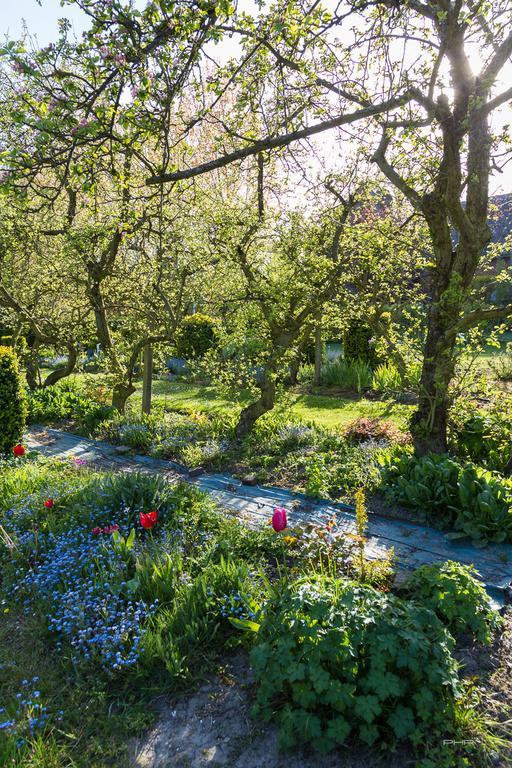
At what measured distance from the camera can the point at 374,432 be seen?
674cm

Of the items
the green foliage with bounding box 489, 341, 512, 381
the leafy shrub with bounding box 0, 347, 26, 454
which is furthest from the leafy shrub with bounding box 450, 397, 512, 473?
the leafy shrub with bounding box 0, 347, 26, 454

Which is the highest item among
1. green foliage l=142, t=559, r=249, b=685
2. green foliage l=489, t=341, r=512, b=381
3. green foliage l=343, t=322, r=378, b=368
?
green foliage l=343, t=322, r=378, b=368

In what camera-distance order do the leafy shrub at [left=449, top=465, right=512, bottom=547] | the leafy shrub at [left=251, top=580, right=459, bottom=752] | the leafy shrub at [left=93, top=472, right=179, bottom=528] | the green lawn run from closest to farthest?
the leafy shrub at [left=251, top=580, right=459, bottom=752]
the leafy shrub at [left=449, top=465, right=512, bottom=547]
the leafy shrub at [left=93, top=472, right=179, bottom=528]
the green lawn

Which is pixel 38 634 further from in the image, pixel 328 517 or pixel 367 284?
pixel 367 284

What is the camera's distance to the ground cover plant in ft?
7.47

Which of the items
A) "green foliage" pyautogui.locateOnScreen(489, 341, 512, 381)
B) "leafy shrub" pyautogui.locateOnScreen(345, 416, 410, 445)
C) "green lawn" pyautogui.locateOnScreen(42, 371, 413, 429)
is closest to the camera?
"leafy shrub" pyautogui.locateOnScreen(345, 416, 410, 445)

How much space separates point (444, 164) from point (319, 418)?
4.80 m

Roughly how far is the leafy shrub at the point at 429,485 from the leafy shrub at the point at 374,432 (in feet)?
4.64

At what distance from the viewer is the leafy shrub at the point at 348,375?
10766 millimetres

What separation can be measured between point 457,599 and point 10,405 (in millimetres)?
6493

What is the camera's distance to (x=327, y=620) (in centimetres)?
241

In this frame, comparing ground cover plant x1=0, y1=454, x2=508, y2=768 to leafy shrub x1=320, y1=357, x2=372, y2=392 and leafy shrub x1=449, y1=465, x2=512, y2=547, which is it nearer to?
leafy shrub x1=449, y1=465, x2=512, y2=547

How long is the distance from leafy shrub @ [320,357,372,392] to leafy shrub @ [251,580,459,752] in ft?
27.4

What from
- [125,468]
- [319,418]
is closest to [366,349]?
[319,418]
